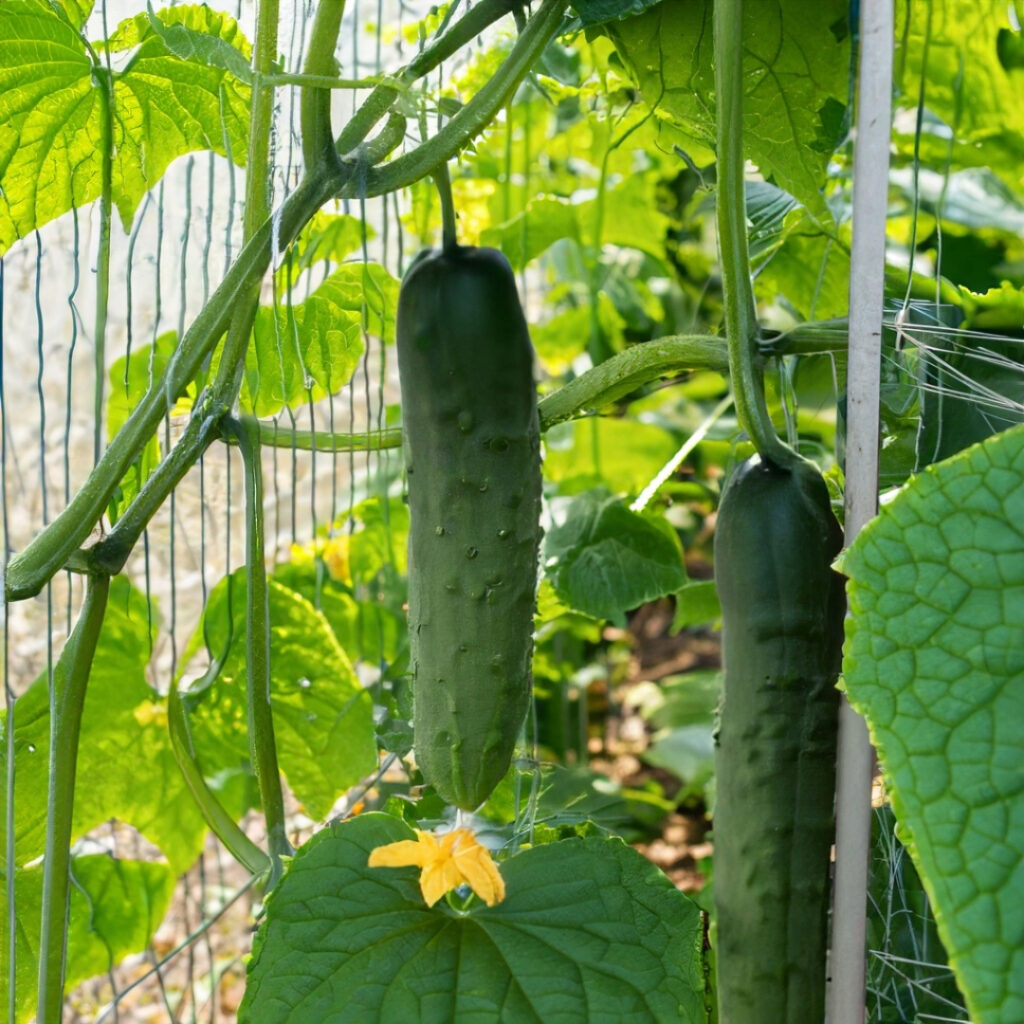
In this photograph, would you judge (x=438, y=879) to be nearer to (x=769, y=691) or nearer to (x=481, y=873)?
(x=481, y=873)

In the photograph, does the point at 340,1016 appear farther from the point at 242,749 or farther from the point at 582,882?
the point at 242,749

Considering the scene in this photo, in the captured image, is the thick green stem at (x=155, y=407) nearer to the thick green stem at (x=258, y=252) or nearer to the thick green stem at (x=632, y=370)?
the thick green stem at (x=258, y=252)

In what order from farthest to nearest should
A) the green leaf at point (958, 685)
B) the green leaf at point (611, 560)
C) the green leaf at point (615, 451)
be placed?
1. the green leaf at point (615, 451)
2. the green leaf at point (611, 560)
3. the green leaf at point (958, 685)

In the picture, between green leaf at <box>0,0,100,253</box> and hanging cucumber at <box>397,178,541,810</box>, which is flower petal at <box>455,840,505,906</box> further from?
green leaf at <box>0,0,100,253</box>

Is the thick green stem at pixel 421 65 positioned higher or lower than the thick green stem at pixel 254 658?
higher

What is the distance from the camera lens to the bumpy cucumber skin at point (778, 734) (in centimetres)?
83

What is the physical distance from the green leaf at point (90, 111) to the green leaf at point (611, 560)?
0.57 meters

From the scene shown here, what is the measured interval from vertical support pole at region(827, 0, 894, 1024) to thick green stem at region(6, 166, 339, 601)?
1.23ft

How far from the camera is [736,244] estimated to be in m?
0.85

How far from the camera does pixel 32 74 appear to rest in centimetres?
100

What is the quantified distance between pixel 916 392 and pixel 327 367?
0.57 metres

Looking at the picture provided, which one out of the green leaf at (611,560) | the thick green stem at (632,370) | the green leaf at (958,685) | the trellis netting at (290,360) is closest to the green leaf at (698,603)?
the trellis netting at (290,360)

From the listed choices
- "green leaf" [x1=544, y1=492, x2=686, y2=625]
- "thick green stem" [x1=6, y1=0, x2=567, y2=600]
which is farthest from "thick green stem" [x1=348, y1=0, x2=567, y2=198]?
"green leaf" [x1=544, y1=492, x2=686, y2=625]

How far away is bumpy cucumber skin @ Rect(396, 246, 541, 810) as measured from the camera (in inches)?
32.6
